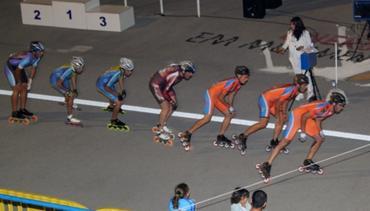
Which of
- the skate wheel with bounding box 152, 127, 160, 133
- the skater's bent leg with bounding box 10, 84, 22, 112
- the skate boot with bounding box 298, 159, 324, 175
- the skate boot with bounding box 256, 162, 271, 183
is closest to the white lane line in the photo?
the skate wheel with bounding box 152, 127, 160, 133

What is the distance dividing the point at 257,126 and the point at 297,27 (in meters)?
2.32

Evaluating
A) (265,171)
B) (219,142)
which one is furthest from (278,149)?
(219,142)

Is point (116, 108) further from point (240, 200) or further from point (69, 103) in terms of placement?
point (240, 200)

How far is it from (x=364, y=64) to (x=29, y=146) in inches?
269

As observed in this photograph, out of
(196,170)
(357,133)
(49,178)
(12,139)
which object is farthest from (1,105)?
(357,133)

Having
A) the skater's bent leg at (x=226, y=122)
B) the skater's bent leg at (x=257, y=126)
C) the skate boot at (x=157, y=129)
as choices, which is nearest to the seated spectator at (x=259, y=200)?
the skater's bent leg at (x=257, y=126)

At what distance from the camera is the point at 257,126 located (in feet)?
53.7

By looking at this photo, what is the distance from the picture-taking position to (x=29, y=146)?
17.3 metres

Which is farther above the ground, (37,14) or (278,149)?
(37,14)

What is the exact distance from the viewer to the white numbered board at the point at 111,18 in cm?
2322

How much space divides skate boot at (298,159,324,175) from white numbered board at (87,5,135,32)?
8709 millimetres

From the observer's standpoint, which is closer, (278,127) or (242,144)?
(278,127)

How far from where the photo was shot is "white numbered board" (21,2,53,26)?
78.8ft

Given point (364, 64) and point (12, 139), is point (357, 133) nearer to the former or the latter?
point (364, 64)
